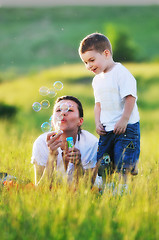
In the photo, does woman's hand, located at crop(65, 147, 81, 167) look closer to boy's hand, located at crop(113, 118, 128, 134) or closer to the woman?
the woman

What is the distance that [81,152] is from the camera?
4227mm

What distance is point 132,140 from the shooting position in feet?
13.0

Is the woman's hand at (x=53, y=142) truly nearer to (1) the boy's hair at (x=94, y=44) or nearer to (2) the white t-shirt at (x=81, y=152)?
(2) the white t-shirt at (x=81, y=152)

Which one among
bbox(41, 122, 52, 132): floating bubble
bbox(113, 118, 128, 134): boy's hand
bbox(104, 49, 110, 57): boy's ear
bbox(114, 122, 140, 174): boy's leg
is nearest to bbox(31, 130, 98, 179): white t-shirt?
bbox(41, 122, 52, 132): floating bubble

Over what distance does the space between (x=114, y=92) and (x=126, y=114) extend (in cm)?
29

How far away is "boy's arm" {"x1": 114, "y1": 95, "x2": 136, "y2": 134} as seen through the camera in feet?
12.7

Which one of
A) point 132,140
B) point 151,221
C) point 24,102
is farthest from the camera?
point 24,102

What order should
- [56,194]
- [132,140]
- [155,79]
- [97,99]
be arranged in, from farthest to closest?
[155,79] → [97,99] → [132,140] → [56,194]

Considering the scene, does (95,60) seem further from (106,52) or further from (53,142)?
(53,142)

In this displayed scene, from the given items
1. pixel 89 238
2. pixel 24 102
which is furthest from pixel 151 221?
pixel 24 102

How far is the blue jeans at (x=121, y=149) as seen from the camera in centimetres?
394

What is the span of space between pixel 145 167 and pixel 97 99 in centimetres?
94

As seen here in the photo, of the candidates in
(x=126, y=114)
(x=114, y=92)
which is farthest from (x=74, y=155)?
(x=114, y=92)

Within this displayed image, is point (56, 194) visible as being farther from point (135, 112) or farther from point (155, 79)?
point (155, 79)
